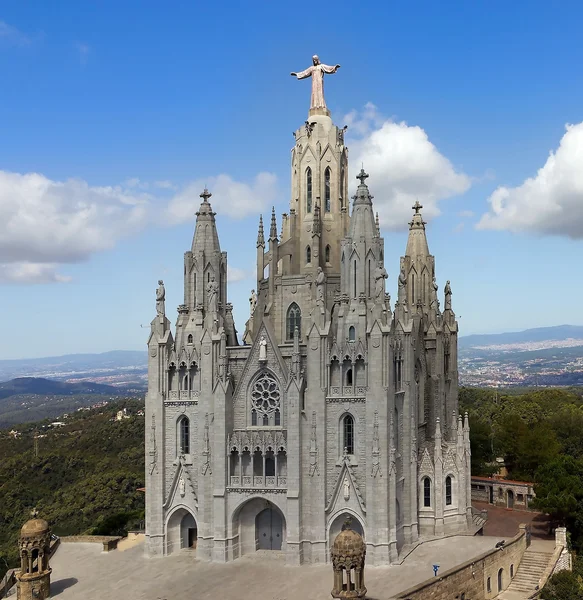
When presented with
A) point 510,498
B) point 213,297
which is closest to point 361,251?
point 213,297

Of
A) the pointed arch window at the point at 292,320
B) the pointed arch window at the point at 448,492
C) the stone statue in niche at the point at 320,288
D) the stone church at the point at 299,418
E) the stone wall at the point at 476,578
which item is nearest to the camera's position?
the stone wall at the point at 476,578

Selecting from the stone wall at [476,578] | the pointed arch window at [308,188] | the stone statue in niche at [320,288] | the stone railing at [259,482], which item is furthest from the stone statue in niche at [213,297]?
the stone wall at [476,578]

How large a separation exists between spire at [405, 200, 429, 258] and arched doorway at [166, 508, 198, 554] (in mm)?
20257

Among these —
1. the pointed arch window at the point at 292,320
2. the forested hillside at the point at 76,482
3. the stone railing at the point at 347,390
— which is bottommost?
the forested hillside at the point at 76,482

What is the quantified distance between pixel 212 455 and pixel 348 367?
8.07 metres

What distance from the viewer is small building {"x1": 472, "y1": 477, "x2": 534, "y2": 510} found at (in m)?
46.9

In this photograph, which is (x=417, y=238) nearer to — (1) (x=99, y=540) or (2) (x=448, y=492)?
(2) (x=448, y=492)

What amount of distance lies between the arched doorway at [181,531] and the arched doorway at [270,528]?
3.53m

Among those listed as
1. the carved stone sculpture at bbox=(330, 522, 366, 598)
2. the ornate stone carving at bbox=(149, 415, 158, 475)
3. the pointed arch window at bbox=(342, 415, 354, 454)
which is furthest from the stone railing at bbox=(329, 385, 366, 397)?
the carved stone sculpture at bbox=(330, 522, 366, 598)

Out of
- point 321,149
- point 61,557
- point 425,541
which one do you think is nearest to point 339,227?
point 321,149

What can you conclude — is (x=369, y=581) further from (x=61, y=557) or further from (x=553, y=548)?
(x=61, y=557)

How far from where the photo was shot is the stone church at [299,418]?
34094 mm

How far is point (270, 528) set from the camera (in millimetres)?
36188

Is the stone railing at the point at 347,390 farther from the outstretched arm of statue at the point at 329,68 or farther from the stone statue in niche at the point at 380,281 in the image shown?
A: the outstretched arm of statue at the point at 329,68
